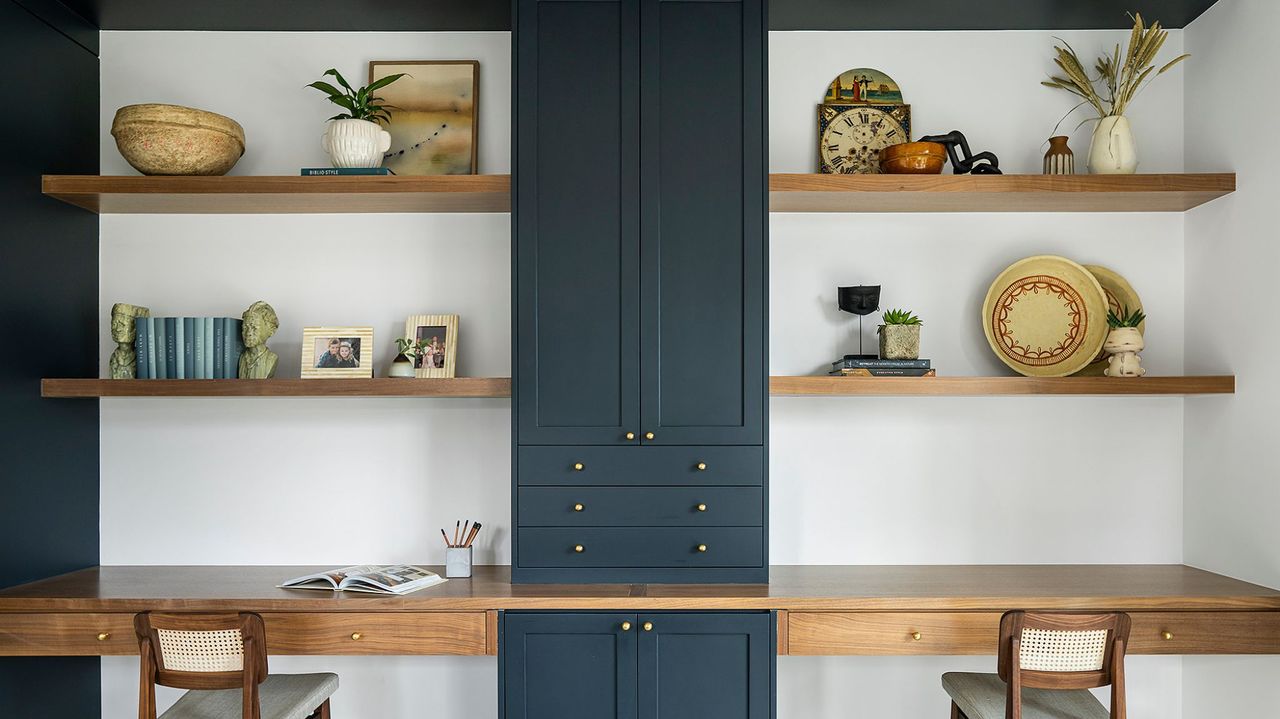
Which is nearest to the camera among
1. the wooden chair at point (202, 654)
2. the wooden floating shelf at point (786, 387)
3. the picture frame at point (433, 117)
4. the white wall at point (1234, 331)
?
the wooden chair at point (202, 654)

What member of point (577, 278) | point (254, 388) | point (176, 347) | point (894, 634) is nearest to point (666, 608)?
point (894, 634)

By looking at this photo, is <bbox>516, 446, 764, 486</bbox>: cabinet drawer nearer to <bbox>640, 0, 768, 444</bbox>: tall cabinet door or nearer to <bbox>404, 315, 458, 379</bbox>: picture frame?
<bbox>640, 0, 768, 444</bbox>: tall cabinet door

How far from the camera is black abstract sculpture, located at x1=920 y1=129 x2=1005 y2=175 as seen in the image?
286 cm

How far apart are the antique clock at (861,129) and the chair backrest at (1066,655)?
1624mm

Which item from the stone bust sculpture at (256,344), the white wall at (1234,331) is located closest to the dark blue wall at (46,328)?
the stone bust sculpture at (256,344)

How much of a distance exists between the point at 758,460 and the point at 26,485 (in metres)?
2.29

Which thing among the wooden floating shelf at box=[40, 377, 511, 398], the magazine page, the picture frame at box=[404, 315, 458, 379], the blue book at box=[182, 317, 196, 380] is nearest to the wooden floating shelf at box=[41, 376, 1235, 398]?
the wooden floating shelf at box=[40, 377, 511, 398]

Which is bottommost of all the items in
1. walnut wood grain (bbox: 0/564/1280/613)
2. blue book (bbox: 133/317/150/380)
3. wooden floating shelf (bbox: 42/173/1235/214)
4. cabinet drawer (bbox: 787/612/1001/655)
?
cabinet drawer (bbox: 787/612/1001/655)

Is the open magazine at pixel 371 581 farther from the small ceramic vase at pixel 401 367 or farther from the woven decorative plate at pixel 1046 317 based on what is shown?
the woven decorative plate at pixel 1046 317

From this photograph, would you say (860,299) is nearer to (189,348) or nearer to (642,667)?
(642,667)

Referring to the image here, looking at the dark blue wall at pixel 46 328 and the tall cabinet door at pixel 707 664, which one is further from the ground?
the dark blue wall at pixel 46 328

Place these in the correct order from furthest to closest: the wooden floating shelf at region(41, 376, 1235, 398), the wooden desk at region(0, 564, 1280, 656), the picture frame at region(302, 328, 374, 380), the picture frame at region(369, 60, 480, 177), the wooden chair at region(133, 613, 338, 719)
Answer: the picture frame at region(369, 60, 480, 177)
the picture frame at region(302, 328, 374, 380)
the wooden floating shelf at region(41, 376, 1235, 398)
the wooden desk at region(0, 564, 1280, 656)
the wooden chair at region(133, 613, 338, 719)

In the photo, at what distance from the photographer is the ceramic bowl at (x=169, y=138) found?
2752 millimetres

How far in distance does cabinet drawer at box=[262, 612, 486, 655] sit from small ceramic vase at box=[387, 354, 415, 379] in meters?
0.78
